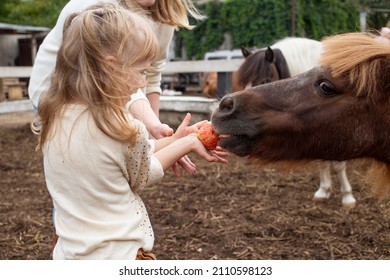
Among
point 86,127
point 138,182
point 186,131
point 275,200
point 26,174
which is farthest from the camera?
point 26,174

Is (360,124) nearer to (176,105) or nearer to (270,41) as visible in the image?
(176,105)

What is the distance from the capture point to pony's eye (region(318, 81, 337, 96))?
7.75 ft

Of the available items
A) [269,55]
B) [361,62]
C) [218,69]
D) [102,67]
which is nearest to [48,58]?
[102,67]

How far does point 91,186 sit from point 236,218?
2920mm

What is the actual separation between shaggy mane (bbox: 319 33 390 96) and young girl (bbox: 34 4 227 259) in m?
0.93

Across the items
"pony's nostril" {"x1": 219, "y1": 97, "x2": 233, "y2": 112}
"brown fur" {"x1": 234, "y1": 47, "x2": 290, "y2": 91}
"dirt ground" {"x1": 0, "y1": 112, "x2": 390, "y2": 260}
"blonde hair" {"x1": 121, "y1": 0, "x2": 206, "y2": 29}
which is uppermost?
"blonde hair" {"x1": 121, "y1": 0, "x2": 206, "y2": 29}

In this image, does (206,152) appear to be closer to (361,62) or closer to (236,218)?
(361,62)

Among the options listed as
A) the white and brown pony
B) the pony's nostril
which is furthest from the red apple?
the white and brown pony

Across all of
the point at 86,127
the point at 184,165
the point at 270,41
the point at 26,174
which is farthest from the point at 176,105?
the point at 270,41

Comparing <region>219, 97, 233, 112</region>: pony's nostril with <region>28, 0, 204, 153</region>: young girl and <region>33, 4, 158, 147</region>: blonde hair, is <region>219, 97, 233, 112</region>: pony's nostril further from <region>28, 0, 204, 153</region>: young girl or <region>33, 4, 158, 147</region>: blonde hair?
<region>33, 4, 158, 147</region>: blonde hair

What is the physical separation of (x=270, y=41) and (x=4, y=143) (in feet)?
40.1

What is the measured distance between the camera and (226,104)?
2400 mm
